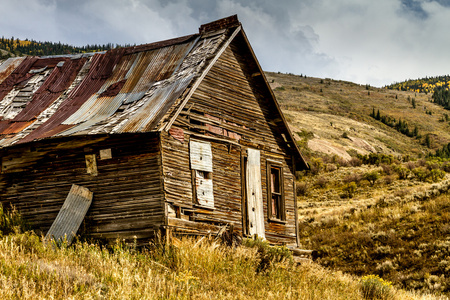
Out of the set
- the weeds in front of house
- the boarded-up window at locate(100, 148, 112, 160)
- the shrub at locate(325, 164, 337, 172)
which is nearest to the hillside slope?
the shrub at locate(325, 164, 337, 172)

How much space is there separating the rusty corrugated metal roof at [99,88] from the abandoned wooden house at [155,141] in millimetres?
45

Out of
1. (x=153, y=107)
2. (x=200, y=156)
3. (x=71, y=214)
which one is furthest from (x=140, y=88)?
(x=71, y=214)

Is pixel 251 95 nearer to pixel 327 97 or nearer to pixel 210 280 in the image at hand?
pixel 210 280

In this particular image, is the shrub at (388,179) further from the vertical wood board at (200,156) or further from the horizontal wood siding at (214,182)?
the vertical wood board at (200,156)

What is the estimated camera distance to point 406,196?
1057 inches

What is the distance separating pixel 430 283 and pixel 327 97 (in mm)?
75413

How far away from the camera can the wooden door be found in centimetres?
1387

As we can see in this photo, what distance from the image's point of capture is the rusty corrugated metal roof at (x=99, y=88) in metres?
12.0

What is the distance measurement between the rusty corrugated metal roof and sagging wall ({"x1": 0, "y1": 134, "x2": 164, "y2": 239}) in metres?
0.50

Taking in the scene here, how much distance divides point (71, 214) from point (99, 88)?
4.43m

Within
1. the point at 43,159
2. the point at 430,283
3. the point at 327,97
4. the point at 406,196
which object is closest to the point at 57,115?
the point at 43,159

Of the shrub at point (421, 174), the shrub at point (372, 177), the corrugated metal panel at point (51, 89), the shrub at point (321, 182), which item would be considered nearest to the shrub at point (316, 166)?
the shrub at point (321, 182)

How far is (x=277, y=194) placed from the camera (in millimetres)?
15438

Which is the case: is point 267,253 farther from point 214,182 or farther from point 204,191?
point 214,182
